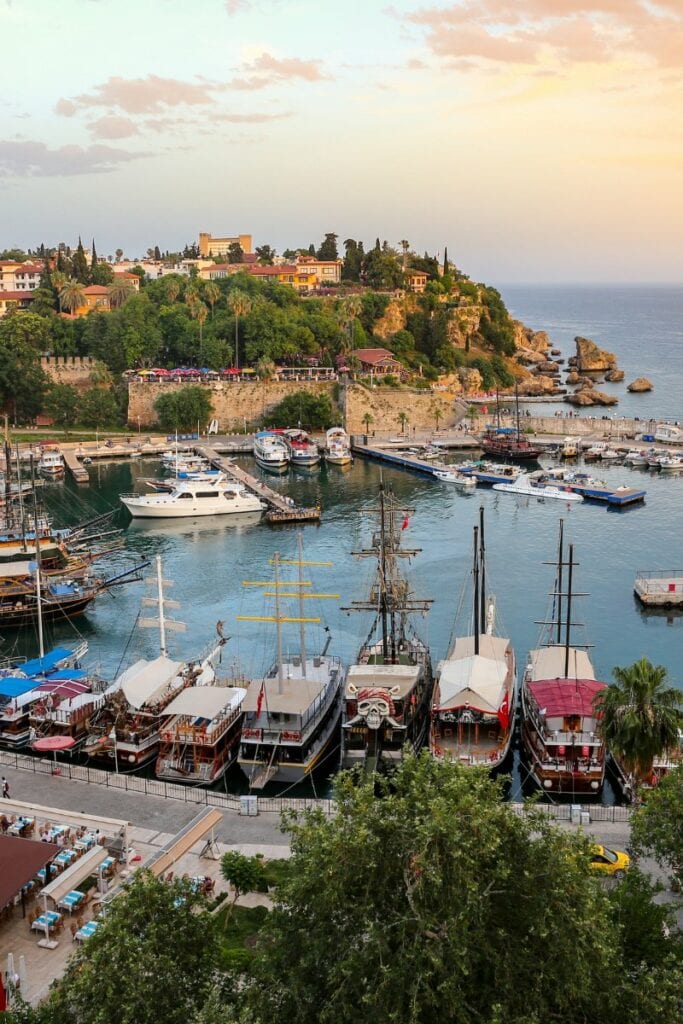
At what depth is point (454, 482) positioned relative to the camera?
77188 millimetres

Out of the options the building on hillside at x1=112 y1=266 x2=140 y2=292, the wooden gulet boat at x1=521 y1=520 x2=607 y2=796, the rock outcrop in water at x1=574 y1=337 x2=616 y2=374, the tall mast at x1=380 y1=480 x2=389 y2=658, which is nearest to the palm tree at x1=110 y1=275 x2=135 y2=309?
the building on hillside at x1=112 y1=266 x2=140 y2=292

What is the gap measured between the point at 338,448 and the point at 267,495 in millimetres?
15823

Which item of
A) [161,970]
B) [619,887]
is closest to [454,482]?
[619,887]

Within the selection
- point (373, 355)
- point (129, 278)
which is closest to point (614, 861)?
point (373, 355)

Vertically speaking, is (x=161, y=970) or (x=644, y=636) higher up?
(x=161, y=970)

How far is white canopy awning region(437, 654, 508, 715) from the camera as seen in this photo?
31844 millimetres

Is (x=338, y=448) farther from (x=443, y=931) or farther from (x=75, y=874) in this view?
(x=443, y=931)

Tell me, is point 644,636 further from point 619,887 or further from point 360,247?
point 360,247

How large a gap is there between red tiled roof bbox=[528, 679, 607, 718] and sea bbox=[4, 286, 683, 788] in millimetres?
6779

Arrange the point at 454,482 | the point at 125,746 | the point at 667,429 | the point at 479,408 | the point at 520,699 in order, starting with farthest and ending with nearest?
the point at 479,408, the point at 667,429, the point at 454,482, the point at 520,699, the point at 125,746

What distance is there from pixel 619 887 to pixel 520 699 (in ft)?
52.7

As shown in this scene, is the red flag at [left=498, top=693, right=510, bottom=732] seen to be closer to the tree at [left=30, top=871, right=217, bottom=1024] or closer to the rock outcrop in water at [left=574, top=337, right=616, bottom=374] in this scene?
the tree at [left=30, top=871, right=217, bottom=1024]

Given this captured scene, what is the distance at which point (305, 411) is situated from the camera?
3784 inches

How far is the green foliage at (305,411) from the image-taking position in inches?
3784
